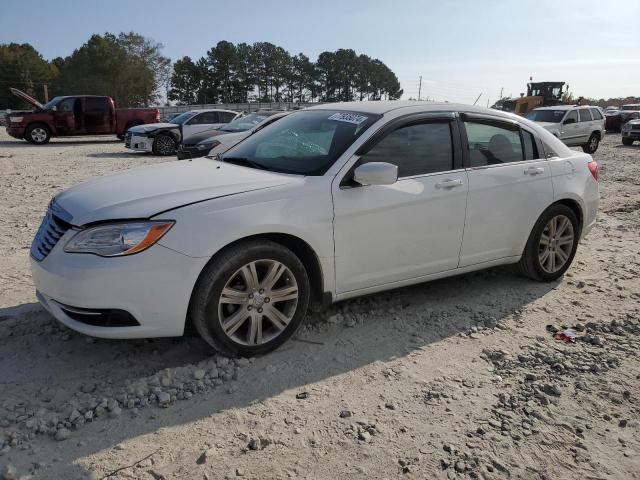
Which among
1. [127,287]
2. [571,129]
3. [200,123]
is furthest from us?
[571,129]

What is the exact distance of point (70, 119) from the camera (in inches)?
842

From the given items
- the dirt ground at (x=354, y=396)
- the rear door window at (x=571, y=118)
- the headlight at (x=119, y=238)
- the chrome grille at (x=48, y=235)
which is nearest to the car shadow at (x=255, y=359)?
Answer: the dirt ground at (x=354, y=396)

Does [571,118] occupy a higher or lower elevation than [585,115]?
lower

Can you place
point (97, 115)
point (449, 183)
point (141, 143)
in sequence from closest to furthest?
point (449, 183) → point (141, 143) → point (97, 115)

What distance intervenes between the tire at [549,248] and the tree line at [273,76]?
A: 280ft

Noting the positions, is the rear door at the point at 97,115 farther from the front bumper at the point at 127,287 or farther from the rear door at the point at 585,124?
the front bumper at the point at 127,287

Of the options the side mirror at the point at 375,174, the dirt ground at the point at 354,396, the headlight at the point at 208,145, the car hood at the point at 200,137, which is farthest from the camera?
the car hood at the point at 200,137

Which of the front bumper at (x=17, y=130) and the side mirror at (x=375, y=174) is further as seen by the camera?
the front bumper at (x=17, y=130)

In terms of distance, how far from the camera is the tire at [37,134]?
2081 centimetres

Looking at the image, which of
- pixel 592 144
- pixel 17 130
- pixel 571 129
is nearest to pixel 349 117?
pixel 571 129

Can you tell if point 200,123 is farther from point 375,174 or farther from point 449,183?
point 375,174

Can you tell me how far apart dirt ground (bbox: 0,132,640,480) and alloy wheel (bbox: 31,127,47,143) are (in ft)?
61.2

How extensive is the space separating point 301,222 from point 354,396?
111 centimetres

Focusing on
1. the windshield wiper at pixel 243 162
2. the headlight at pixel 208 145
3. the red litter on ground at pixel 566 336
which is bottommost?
the red litter on ground at pixel 566 336
